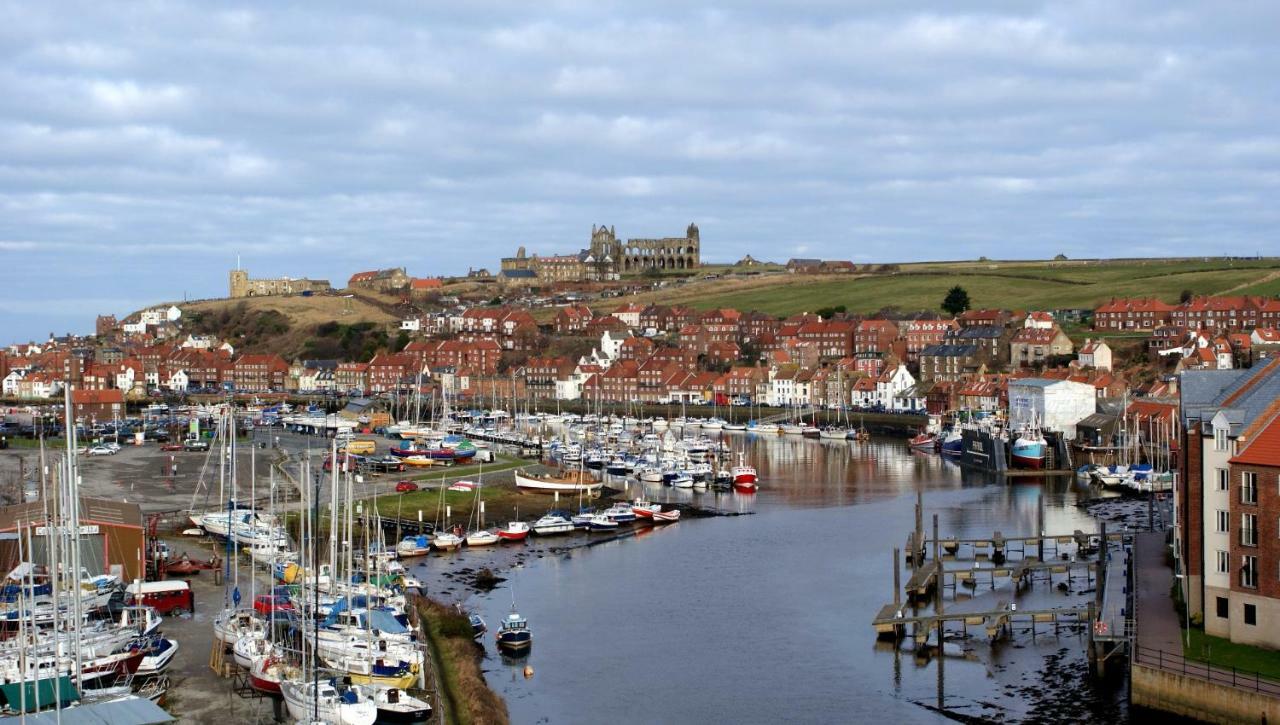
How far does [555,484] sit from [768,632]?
25289 mm

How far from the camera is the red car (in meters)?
30.1

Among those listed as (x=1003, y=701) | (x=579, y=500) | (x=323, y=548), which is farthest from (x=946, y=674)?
(x=579, y=500)

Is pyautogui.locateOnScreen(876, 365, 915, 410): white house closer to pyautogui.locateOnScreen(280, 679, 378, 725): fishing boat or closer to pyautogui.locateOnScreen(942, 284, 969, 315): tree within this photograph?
pyautogui.locateOnScreen(942, 284, 969, 315): tree

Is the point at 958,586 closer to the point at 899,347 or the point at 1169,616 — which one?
the point at 1169,616

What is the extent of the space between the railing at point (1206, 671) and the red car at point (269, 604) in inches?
727

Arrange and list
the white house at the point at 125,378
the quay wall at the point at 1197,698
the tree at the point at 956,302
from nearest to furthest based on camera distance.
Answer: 1. the quay wall at the point at 1197,698
2. the white house at the point at 125,378
3. the tree at the point at 956,302

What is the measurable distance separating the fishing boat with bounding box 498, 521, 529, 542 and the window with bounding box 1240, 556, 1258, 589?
91.1 feet

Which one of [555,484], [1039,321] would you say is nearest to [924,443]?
[1039,321]

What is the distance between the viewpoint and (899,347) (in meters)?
116

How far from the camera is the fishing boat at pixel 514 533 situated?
161ft

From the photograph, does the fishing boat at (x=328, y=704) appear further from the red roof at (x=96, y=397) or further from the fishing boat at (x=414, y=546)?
the red roof at (x=96, y=397)

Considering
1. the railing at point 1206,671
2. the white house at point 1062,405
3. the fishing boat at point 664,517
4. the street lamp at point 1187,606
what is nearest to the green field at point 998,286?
the white house at point 1062,405

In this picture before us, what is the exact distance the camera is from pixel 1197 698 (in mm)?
24797

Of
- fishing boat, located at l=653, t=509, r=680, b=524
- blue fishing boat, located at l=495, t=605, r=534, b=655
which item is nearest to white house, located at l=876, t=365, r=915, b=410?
fishing boat, located at l=653, t=509, r=680, b=524
